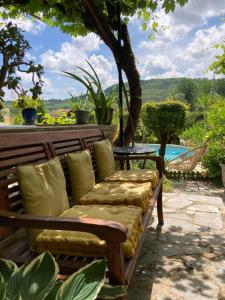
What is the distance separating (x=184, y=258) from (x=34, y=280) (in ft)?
5.68

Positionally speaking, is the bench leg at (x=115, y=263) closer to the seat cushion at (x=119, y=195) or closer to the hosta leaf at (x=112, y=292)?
the hosta leaf at (x=112, y=292)

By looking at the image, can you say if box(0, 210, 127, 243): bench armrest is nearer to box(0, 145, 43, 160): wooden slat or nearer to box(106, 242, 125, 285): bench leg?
box(106, 242, 125, 285): bench leg

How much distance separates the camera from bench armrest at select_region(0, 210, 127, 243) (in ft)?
3.96

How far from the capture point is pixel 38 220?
51.5 inches

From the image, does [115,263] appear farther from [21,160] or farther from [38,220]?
[21,160]

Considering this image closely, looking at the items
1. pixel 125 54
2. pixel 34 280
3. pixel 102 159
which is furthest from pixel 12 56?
pixel 125 54

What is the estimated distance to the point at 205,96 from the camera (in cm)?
852

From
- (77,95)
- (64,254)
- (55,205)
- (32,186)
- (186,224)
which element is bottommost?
(186,224)

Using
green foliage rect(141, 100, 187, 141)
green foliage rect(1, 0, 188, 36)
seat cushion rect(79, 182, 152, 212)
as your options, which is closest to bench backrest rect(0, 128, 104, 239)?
seat cushion rect(79, 182, 152, 212)

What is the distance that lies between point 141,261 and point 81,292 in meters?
1.54

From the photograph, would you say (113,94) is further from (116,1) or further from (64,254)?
(64,254)

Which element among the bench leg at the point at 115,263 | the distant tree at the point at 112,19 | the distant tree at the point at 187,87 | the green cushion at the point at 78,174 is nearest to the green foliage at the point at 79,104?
the distant tree at the point at 112,19

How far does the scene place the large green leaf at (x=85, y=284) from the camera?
3.29ft

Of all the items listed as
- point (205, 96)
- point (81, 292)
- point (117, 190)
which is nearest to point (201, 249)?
point (117, 190)
